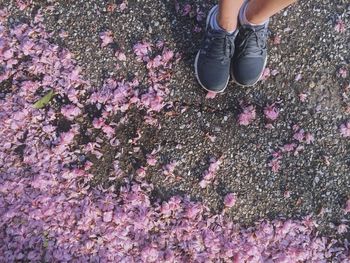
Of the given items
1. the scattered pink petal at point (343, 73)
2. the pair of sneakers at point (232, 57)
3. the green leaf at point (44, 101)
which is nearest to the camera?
the pair of sneakers at point (232, 57)

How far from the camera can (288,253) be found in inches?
130

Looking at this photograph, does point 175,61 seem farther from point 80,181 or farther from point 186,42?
point 80,181

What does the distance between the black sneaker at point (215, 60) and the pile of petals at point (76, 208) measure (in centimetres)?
52

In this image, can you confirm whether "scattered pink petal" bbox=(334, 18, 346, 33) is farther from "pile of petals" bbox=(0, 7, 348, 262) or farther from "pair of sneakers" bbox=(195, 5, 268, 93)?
"pile of petals" bbox=(0, 7, 348, 262)

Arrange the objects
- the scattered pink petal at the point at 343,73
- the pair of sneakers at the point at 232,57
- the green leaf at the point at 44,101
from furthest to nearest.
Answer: the scattered pink petal at the point at 343,73
the green leaf at the point at 44,101
the pair of sneakers at the point at 232,57

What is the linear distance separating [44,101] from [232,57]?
1.36 m

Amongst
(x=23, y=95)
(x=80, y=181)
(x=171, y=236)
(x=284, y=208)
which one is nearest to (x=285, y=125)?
(x=284, y=208)

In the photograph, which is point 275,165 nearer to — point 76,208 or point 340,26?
point 340,26

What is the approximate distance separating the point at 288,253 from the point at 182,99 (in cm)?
130

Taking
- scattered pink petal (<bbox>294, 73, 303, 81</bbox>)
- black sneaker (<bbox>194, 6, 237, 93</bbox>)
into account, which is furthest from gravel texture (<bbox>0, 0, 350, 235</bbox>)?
black sneaker (<bbox>194, 6, 237, 93</bbox>)

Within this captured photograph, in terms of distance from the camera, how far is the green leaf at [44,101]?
11.3 feet

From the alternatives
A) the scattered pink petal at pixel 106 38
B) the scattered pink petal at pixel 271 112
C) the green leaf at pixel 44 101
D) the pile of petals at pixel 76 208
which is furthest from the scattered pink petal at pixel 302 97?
the green leaf at pixel 44 101

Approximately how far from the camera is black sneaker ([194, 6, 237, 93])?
10.9 feet

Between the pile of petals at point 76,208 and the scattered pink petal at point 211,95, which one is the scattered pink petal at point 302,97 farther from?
the pile of petals at point 76,208
